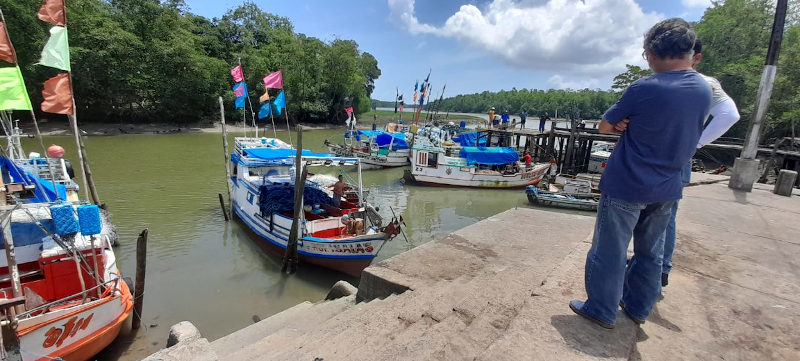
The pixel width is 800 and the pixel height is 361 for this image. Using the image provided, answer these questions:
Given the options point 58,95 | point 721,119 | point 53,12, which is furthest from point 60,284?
point 721,119

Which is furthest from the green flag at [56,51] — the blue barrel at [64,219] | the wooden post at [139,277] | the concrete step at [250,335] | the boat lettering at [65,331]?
the concrete step at [250,335]

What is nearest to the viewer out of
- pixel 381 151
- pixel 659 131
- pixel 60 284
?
pixel 659 131

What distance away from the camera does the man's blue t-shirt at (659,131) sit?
2090 millimetres

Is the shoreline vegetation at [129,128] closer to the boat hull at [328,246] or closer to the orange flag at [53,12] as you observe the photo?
the boat hull at [328,246]

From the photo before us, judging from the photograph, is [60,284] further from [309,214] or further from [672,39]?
[672,39]

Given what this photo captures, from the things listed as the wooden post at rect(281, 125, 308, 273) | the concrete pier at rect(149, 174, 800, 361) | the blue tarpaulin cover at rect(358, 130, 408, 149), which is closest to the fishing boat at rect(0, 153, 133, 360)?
the concrete pier at rect(149, 174, 800, 361)

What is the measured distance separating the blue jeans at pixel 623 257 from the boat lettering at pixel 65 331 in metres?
6.88

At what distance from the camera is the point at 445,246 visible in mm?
4730

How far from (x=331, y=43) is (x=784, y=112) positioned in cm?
5435

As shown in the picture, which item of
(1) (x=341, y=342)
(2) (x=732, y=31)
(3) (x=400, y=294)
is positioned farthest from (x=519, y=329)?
(2) (x=732, y=31)

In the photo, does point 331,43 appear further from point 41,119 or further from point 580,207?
point 580,207

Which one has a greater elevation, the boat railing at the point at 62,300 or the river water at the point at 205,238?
the boat railing at the point at 62,300

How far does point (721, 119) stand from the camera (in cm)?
259

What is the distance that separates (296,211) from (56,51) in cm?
561
